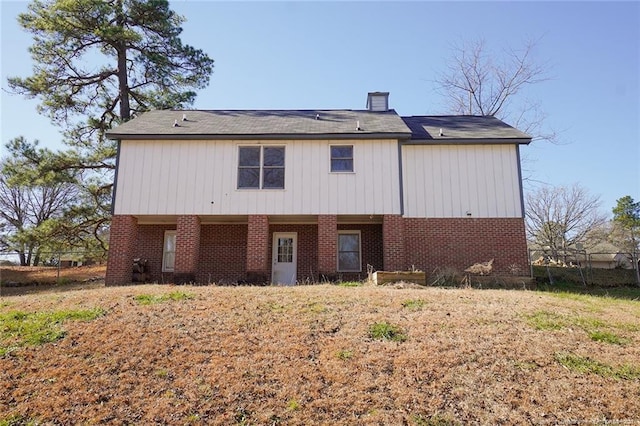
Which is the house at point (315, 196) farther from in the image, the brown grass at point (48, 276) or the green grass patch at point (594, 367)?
the green grass patch at point (594, 367)

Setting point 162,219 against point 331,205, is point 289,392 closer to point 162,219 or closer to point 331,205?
point 331,205

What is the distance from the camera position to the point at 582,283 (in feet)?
47.8

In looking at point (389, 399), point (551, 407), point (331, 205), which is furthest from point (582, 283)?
point (389, 399)

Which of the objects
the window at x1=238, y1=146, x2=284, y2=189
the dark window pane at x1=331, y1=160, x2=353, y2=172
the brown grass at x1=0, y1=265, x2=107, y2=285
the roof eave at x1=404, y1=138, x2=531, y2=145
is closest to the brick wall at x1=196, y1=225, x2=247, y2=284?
the window at x1=238, y1=146, x2=284, y2=189

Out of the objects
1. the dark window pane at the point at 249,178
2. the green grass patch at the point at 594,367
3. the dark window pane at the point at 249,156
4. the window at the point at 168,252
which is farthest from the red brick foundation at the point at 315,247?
the green grass patch at the point at 594,367

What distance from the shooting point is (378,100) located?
1770 cm

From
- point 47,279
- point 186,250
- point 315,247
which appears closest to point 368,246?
point 315,247

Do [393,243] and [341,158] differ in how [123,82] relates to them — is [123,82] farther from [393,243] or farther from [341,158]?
[393,243]

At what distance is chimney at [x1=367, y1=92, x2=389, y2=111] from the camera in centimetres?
1764

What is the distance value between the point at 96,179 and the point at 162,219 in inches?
306

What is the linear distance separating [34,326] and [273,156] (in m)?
8.50

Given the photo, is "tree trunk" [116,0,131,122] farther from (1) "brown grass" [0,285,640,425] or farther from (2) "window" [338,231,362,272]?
(1) "brown grass" [0,285,640,425]

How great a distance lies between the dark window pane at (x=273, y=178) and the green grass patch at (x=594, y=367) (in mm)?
9499

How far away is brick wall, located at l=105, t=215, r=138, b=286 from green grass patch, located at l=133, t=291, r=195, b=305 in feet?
15.7
